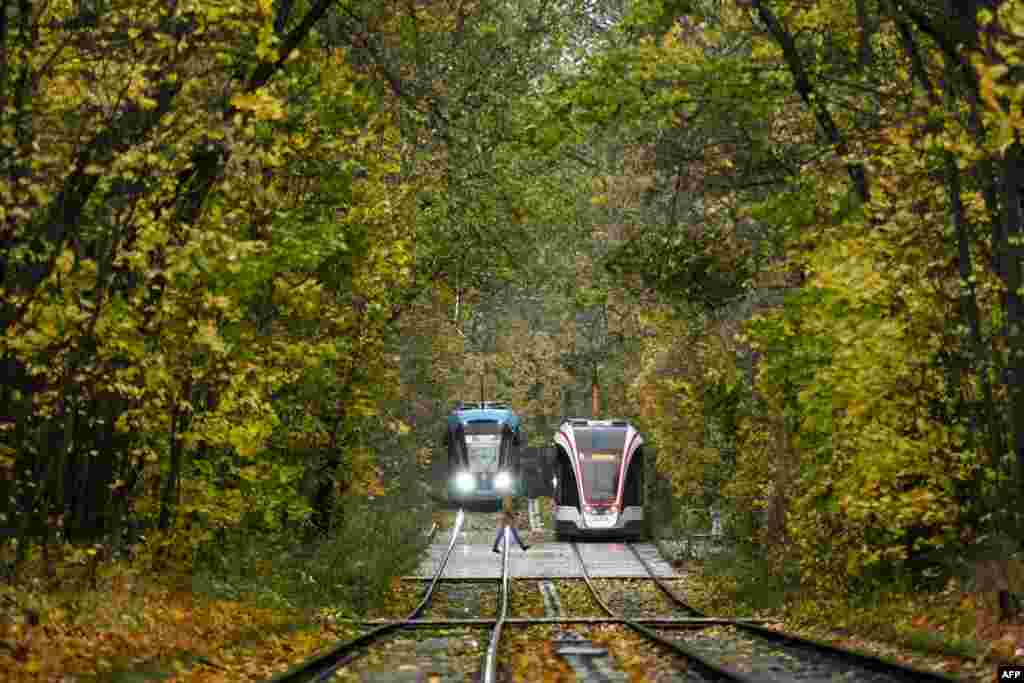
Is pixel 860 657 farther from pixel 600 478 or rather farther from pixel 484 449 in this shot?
pixel 484 449

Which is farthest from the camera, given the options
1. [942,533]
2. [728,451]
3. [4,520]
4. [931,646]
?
[728,451]

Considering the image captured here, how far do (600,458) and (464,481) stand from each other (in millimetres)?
14141

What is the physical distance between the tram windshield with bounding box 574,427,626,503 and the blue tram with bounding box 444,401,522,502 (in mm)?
10255

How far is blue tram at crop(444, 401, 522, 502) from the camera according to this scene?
53406 mm

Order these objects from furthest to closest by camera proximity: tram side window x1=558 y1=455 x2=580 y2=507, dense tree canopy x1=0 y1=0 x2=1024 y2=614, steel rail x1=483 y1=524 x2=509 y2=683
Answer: tram side window x1=558 y1=455 x2=580 y2=507
steel rail x1=483 y1=524 x2=509 y2=683
dense tree canopy x1=0 y1=0 x2=1024 y2=614

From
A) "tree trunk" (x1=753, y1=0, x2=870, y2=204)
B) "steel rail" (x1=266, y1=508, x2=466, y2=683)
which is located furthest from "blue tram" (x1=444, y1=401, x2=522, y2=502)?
"tree trunk" (x1=753, y1=0, x2=870, y2=204)

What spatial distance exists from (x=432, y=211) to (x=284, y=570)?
330 inches

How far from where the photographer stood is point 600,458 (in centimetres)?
4209

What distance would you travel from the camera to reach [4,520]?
40.5 ft

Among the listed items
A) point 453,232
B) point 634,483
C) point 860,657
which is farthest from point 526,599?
point 634,483

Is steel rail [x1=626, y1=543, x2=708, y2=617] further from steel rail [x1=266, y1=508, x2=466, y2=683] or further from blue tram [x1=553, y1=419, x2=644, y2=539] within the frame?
steel rail [x1=266, y1=508, x2=466, y2=683]

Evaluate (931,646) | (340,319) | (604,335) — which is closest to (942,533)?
(931,646)

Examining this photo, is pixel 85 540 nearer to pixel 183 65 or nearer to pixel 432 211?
pixel 183 65

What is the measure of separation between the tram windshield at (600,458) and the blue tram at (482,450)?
1025 centimetres
